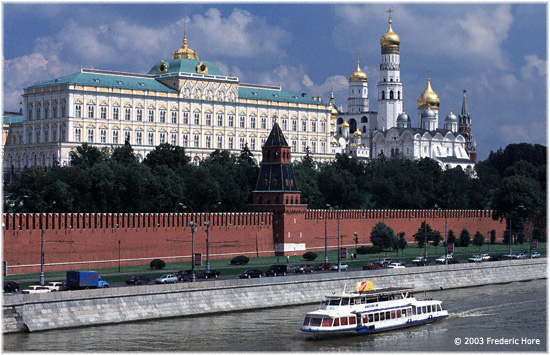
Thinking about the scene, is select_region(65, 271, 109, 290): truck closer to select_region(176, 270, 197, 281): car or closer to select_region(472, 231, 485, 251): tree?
select_region(176, 270, 197, 281): car

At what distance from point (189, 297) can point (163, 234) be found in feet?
78.5

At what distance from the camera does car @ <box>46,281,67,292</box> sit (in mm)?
55647

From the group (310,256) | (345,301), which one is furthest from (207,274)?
(310,256)

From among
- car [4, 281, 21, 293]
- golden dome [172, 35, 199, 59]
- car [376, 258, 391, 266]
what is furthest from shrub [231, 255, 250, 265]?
golden dome [172, 35, 199, 59]

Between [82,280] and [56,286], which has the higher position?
[82,280]

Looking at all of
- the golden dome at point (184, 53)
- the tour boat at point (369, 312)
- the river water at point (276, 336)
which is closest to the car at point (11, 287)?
the river water at point (276, 336)

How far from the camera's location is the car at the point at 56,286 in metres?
55.6

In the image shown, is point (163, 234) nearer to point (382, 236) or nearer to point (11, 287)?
point (382, 236)

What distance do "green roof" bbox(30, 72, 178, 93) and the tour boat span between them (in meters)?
81.2

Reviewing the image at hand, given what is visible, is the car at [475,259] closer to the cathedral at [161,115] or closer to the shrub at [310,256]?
the shrub at [310,256]

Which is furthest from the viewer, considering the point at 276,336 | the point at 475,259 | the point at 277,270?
the point at 475,259

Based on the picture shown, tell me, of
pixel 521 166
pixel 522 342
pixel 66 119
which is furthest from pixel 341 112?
pixel 522 342

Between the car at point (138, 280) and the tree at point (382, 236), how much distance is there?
2975cm

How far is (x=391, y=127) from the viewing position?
600 ft
